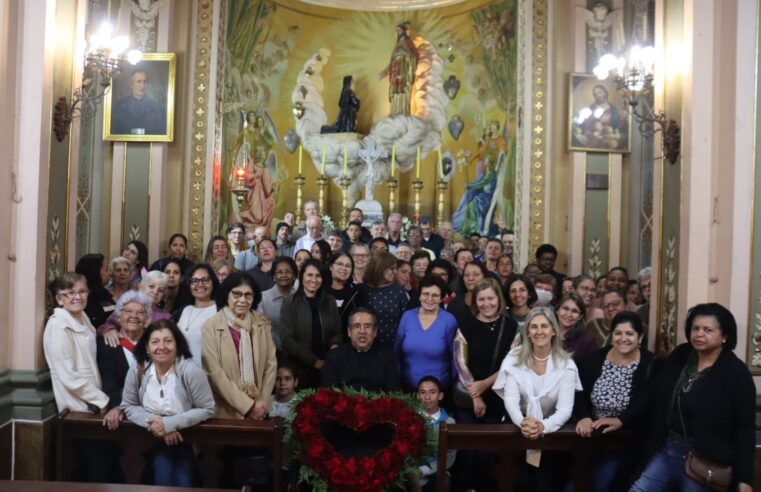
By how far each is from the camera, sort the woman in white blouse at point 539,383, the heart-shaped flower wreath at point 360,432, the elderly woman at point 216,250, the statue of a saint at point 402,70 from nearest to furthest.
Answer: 1. the heart-shaped flower wreath at point 360,432
2. the woman in white blouse at point 539,383
3. the elderly woman at point 216,250
4. the statue of a saint at point 402,70

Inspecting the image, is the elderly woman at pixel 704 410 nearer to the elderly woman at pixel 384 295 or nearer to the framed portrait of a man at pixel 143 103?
the elderly woman at pixel 384 295

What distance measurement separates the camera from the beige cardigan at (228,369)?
5.66m

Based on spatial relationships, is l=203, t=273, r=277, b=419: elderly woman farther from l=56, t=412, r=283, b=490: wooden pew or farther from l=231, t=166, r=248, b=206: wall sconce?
l=231, t=166, r=248, b=206: wall sconce

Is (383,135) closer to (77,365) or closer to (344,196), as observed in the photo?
(344,196)

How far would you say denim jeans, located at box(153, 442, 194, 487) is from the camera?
17.4ft

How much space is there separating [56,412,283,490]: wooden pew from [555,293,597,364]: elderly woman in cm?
220

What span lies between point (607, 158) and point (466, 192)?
3.14 metres

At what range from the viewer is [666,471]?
5.04 m

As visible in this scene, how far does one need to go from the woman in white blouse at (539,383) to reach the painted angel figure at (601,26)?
695 centimetres

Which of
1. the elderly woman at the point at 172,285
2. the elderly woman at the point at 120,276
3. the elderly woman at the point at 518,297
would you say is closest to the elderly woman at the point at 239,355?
the elderly woman at the point at 172,285

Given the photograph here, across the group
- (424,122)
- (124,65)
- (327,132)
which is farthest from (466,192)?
(124,65)

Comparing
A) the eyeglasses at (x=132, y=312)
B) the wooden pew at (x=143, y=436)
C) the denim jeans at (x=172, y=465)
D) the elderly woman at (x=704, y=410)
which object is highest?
the eyeglasses at (x=132, y=312)

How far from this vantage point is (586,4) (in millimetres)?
11484

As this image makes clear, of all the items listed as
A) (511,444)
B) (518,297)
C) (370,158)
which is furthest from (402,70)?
(511,444)
